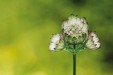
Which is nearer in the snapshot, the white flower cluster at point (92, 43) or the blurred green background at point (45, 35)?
the white flower cluster at point (92, 43)

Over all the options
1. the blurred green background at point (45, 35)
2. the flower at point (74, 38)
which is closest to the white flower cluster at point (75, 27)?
the flower at point (74, 38)

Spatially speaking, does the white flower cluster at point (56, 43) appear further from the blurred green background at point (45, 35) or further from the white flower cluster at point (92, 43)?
the blurred green background at point (45, 35)

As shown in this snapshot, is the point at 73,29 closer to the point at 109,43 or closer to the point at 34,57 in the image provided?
the point at 34,57

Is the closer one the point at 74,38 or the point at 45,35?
the point at 74,38

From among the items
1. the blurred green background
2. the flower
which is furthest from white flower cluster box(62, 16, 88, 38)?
the blurred green background

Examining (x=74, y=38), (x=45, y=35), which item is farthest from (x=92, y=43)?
(x=45, y=35)

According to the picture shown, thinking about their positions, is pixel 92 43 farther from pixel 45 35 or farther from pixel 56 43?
pixel 45 35
